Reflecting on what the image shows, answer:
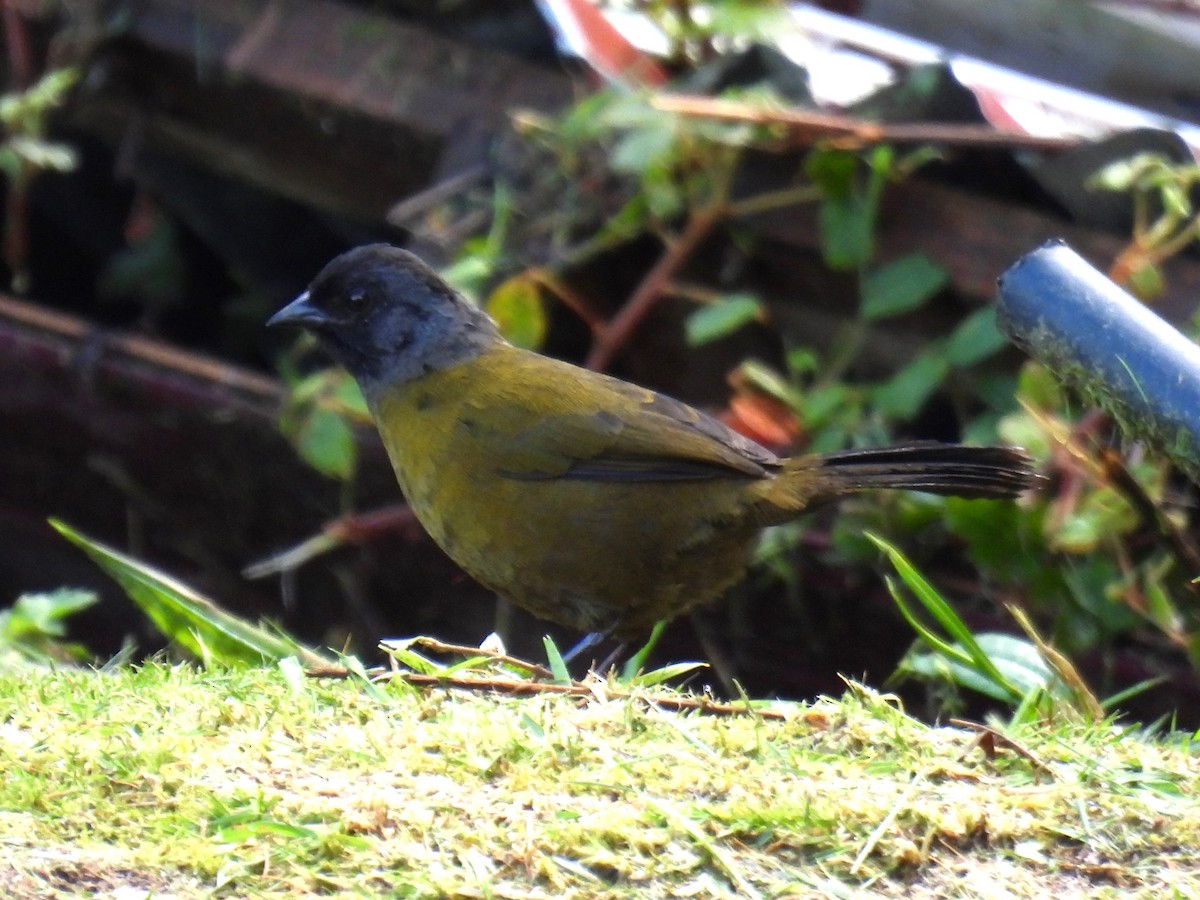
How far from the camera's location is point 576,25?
5.01 m

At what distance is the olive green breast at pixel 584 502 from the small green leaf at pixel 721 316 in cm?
39

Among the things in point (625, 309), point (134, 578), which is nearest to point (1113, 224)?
point (625, 309)

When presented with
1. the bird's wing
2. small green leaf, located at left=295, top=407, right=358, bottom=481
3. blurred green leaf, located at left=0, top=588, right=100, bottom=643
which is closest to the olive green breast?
the bird's wing

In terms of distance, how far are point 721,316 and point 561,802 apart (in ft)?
8.22

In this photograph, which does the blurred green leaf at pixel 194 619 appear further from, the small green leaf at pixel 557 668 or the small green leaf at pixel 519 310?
the small green leaf at pixel 519 310

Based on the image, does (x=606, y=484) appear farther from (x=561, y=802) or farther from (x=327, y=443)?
(x=561, y=802)

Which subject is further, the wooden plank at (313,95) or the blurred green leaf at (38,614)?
the wooden plank at (313,95)

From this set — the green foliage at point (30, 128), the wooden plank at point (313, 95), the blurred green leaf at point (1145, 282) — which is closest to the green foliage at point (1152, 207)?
the blurred green leaf at point (1145, 282)

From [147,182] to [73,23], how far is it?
0.58 m

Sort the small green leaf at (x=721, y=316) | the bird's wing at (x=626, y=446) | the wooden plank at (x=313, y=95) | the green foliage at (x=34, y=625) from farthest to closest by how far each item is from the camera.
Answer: the wooden plank at (x=313, y=95) < the small green leaf at (x=721, y=316) < the bird's wing at (x=626, y=446) < the green foliage at (x=34, y=625)

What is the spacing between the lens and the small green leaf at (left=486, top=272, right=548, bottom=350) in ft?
15.3

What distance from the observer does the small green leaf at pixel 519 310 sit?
467 cm

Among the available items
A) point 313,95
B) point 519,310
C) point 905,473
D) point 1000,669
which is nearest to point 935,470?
point 905,473

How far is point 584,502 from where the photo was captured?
3.83 m
